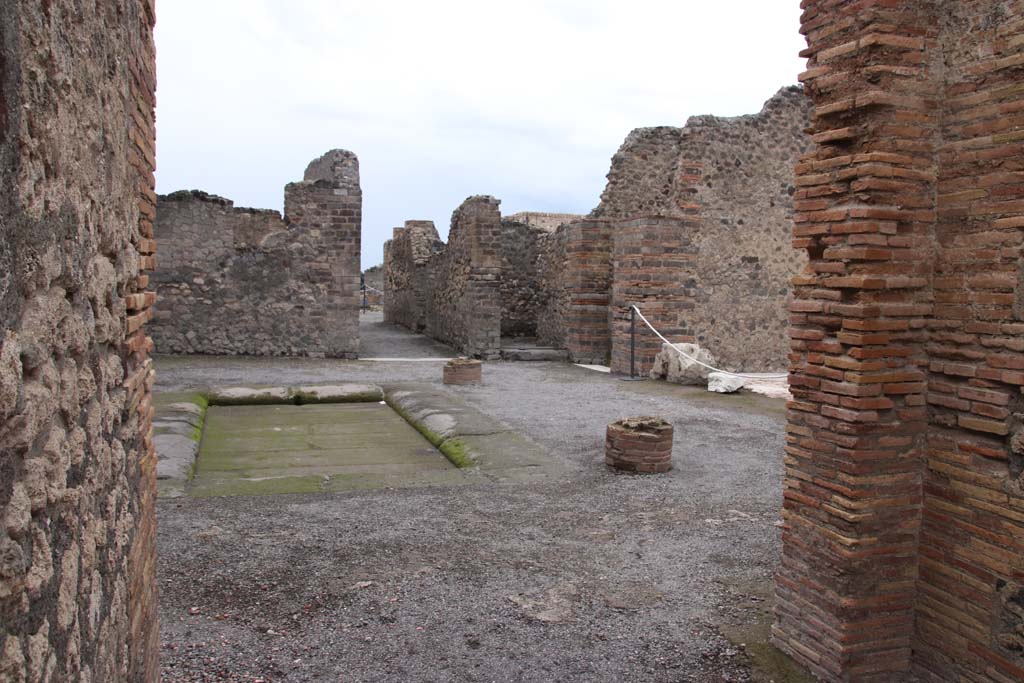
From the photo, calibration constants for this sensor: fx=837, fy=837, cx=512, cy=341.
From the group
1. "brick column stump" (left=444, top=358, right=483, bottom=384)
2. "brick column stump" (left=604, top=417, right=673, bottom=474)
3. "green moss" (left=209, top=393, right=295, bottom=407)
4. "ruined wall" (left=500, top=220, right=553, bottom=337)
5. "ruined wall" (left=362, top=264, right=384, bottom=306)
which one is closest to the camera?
"brick column stump" (left=604, top=417, right=673, bottom=474)

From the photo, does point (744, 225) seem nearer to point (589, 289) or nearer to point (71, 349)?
point (589, 289)

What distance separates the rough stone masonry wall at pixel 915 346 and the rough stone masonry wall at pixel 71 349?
2579 millimetres

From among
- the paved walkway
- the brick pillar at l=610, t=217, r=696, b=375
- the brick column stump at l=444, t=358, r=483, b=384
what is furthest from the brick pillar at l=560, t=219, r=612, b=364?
the brick column stump at l=444, t=358, r=483, b=384

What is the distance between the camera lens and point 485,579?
13.7ft

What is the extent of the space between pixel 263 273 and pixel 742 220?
7.99 metres

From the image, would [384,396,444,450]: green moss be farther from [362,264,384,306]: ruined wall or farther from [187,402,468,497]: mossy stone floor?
[362,264,384,306]: ruined wall

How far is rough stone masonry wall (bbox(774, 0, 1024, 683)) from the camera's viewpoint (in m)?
3.04

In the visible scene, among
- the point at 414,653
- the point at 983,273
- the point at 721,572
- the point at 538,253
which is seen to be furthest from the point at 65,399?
the point at 538,253

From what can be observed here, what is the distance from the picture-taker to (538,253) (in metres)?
18.0

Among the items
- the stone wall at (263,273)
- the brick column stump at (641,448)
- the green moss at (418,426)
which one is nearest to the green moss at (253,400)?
the green moss at (418,426)

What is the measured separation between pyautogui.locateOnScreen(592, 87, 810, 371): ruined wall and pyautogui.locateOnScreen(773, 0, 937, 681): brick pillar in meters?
9.63

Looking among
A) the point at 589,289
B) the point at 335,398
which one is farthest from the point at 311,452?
the point at 589,289

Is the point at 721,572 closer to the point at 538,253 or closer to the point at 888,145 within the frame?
the point at 888,145

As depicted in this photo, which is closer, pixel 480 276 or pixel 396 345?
pixel 480 276
